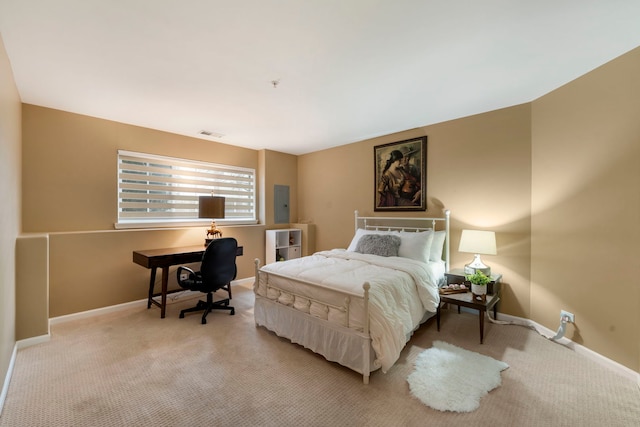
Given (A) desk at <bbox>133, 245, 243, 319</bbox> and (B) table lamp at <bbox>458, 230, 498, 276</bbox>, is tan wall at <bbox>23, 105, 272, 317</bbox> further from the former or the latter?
(B) table lamp at <bbox>458, 230, 498, 276</bbox>

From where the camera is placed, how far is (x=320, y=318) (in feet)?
7.87

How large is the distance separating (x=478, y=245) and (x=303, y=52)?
2.72 meters

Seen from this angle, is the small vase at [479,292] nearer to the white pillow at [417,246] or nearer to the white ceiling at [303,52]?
the white pillow at [417,246]

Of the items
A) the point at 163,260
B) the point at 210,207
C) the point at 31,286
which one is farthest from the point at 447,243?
the point at 31,286

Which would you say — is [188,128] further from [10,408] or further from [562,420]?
[562,420]

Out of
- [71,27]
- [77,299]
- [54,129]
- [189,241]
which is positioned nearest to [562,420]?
[71,27]

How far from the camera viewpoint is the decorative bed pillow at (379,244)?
3.49 m

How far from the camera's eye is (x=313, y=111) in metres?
3.31

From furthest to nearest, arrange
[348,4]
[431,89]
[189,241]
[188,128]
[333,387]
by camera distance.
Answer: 1. [189,241]
2. [188,128]
3. [431,89]
4. [333,387]
5. [348,4]

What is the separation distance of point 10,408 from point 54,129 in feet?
9.82

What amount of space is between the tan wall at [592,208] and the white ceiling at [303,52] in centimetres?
26

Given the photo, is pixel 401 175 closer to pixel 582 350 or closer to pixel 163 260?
pixel 582 350

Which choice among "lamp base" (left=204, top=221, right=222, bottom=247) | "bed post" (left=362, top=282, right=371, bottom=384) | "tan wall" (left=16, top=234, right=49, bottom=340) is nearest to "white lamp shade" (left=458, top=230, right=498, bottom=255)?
"bed post" (left=362, top=282, right=371, bottom=384)

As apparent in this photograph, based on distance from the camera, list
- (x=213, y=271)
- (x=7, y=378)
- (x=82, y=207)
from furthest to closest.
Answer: (x=82, y=207), (x=213, y=271), (x=7, y=378)
